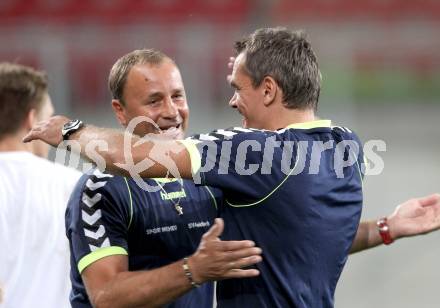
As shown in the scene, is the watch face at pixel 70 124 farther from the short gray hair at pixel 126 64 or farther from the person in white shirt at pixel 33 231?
the person in white shirt at pixel 33 231

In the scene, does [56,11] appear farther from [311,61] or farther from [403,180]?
[311,61]

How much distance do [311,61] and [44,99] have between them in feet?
5.98

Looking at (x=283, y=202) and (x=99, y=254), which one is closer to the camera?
(x=283, y=202)

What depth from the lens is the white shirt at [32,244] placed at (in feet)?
13.9

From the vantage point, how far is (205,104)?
336 inches

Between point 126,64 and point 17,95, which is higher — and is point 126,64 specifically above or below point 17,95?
above

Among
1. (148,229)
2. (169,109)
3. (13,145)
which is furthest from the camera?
(13,145)

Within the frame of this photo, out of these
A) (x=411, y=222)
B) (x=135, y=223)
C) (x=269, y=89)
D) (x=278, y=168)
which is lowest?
(x=411, y=222)

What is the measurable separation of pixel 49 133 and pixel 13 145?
1.53 metres

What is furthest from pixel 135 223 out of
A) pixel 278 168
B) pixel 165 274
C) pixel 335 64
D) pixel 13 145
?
pixel 335 64

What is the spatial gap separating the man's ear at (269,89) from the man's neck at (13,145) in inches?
66.2

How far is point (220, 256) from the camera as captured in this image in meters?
2.84

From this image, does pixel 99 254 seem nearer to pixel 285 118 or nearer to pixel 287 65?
pixel 285 118

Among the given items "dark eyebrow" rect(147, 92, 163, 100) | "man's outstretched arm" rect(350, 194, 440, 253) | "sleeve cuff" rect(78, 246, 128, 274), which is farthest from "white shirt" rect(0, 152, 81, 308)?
"man's outstretched arm" rect(350, 194, 440, 253)
